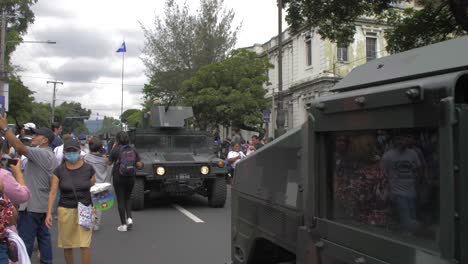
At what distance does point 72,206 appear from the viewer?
5.12 meters

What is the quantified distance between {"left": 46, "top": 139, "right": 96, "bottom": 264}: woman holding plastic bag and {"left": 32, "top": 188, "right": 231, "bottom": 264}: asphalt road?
3.83 feet

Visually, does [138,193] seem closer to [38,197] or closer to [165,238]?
[165,238]

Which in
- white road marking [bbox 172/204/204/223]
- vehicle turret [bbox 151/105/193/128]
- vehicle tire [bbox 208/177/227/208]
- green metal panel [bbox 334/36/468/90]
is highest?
vehicle turret [bbox 151/105/193/128]

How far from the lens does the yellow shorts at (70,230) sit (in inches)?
201

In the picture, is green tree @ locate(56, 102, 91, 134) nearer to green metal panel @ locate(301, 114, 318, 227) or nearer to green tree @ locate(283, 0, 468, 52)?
green tree @ locate(283, 0, 468, 52)

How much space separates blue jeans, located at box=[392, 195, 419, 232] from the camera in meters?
1.98

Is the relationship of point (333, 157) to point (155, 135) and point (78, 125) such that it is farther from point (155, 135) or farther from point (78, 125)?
point (78, 125)

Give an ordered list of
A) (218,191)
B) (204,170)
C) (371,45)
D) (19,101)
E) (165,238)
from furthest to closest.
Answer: (19,101), (371,45), (218,191), (204,170), (165,238)

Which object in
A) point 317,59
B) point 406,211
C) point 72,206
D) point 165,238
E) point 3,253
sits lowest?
point 165,238

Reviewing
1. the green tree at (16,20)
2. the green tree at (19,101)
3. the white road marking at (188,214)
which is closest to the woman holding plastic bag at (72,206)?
the white road marking at (188,214)

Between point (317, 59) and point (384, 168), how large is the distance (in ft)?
103

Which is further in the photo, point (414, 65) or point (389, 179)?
point (414, 65)

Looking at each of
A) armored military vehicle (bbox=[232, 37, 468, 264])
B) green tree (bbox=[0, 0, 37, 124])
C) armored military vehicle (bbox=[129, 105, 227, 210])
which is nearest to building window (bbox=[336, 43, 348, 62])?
green tree (bbox=[0, 0, 37, 124])

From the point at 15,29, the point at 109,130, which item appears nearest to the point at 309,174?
the point at 109,130
